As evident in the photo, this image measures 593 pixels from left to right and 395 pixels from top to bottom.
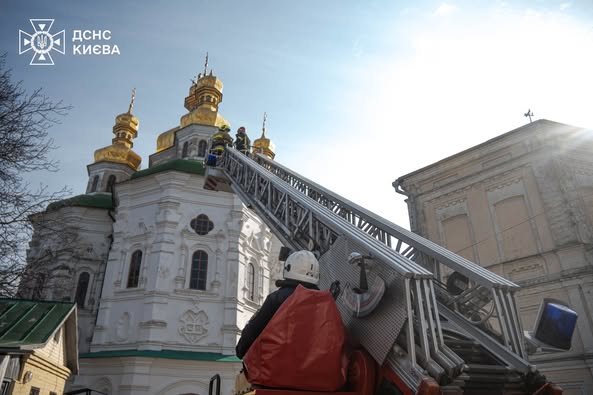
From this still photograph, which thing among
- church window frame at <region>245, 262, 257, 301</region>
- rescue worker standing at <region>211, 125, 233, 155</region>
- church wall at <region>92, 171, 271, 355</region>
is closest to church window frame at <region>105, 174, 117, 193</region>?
church wall at <region>92, 171, 271, 355</region>

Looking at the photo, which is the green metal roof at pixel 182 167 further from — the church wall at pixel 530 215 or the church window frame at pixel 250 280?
the church wall at pixel 530 215

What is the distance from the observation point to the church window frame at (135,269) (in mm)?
20172

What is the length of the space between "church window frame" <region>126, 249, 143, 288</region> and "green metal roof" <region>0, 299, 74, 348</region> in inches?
295

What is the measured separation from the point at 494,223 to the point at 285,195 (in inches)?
333

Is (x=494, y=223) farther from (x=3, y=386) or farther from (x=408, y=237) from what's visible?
(x=3, y=386)

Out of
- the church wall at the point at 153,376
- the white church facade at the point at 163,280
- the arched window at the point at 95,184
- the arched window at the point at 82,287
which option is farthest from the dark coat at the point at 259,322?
the arched window at the point at 95,184

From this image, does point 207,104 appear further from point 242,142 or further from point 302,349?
point 302,349

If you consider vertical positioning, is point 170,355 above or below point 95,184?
below

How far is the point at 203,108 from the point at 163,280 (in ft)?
47.4

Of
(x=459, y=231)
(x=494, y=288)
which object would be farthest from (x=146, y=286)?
Result: (x=494, y=288)

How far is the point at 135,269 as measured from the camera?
810 inches

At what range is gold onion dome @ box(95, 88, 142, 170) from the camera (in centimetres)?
3250

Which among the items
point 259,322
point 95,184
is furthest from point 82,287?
point 259,322

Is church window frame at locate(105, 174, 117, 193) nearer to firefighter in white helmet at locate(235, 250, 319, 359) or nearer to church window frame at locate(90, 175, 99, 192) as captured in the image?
church window frame at locate(90, 175, 99, 192)
